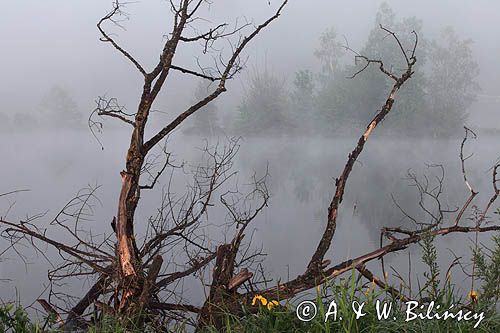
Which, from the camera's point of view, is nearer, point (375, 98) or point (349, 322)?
point (349, 322)

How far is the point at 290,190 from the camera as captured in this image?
6594 mm

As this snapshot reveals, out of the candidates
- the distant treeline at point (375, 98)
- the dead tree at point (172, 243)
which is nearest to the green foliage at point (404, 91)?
the distant treeline at point (375, 98)

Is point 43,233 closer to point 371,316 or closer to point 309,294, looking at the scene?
point 309,294

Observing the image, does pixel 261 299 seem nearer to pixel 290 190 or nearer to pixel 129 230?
pixel 129 230

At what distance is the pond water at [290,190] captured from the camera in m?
3.36

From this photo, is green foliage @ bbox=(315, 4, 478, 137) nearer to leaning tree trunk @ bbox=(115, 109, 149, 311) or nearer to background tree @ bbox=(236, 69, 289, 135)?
background tree @ bbox=(236, 69, 289, 135)

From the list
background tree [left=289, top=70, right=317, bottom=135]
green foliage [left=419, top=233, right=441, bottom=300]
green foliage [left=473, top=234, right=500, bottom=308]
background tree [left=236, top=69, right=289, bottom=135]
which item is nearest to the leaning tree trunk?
green foliage [left=419, top=233, right=441, bottom=300]

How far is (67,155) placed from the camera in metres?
10.0

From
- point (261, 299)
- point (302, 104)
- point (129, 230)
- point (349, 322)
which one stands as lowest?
point (349, 322)

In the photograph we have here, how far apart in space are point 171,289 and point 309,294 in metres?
0.79

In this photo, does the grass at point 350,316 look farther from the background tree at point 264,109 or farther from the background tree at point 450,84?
the background tree at point 450,84

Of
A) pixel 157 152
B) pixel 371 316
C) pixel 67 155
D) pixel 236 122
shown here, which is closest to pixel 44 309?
pixel 157 152

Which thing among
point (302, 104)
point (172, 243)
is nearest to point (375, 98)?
point (302, 104)

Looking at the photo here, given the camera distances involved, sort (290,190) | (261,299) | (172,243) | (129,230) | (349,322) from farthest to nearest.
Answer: (290,190) < (172,243) < (129,230) < (261,299) < (349,322)
